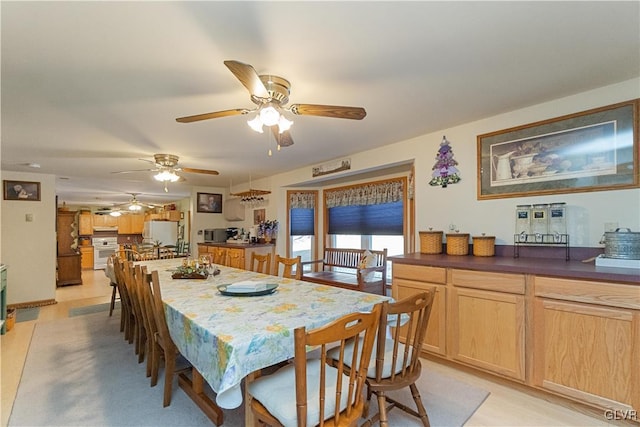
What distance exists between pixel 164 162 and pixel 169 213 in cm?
568

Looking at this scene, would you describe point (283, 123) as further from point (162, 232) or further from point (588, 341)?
point (162, 232)

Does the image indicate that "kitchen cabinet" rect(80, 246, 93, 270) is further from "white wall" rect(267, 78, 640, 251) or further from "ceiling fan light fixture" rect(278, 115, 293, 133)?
"ceiling fan light fixture" rect(278, 115, 293, 133)

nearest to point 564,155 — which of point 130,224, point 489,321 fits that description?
point 489,321

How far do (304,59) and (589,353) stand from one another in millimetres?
2466

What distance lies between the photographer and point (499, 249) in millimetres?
2746

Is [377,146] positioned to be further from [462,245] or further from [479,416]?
[479,416]

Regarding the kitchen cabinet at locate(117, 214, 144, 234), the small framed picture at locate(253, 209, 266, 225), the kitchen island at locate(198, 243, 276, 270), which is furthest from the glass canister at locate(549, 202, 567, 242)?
the kitchen cabinet at locate(117, 214, 144, 234)

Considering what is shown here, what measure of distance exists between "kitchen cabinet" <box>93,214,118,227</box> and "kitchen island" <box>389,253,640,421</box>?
34.3 ft

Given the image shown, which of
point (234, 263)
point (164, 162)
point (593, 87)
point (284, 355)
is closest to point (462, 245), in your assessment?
point (593, 87)

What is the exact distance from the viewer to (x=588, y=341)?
187cm

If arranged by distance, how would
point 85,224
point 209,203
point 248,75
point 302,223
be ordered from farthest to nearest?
point 85,224 < point 209,203 < point 302,223 < point 248,75

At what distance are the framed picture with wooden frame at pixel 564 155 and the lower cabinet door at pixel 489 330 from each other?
98 centimetres

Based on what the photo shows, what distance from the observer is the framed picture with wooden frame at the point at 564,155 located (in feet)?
7.00

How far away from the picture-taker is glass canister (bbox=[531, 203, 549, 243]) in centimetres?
246
